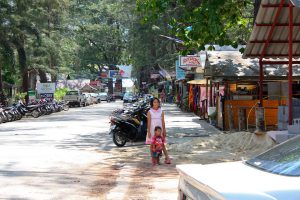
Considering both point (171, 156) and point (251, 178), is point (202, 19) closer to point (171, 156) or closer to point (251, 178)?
point (171, 156)

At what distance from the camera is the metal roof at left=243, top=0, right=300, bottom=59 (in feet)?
41.8

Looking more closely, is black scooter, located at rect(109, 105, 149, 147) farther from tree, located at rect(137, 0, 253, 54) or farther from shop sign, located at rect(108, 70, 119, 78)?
shop sign, located at rect(108, 70, 119, 78)

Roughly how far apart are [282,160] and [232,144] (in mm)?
10672

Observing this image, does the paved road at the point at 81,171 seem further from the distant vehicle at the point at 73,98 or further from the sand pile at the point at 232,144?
the distant vehicle at the point at 73,98

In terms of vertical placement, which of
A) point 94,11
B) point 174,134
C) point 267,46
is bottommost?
point 174,134

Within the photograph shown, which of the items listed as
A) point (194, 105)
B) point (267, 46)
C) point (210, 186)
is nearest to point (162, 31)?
point (194, 105)

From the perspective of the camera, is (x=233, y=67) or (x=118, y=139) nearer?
(x=118, y=139)

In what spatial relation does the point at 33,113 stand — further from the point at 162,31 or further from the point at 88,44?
the point at 88,44

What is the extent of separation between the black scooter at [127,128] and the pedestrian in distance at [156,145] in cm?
444

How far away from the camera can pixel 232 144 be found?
14.5 m

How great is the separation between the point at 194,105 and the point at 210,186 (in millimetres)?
32469

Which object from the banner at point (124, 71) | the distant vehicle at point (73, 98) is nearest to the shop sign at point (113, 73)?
the banner at point (124, 71)

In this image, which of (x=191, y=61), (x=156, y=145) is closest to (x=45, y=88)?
(x=191, y=61)

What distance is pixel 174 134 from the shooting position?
19.9 meters
